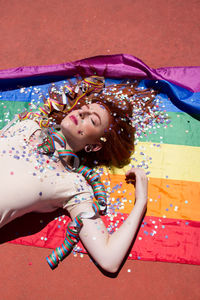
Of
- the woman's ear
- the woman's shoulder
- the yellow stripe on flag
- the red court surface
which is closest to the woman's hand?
the yellow stripe on flag

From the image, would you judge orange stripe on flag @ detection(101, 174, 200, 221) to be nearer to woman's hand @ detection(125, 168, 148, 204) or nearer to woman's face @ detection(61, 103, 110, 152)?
woman's hand @ detection(125, 168, 148, 204)

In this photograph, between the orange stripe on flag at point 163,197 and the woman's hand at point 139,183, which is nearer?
the woman's hand at point 139,183

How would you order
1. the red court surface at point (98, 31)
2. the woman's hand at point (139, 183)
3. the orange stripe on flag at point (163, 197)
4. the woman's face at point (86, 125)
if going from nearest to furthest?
the woman's face at point (86, 125)
the woman's hand at point (139, 183)
the orange stripe on flag at point (163, 197)
the red court surface at point (98, 31)

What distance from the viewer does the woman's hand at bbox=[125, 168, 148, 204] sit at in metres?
1.79

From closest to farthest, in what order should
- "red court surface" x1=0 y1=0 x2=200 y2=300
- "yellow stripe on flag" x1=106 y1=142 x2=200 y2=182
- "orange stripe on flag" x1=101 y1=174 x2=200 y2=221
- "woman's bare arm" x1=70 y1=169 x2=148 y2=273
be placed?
"woman's bare arm" x1=70 y1=169 x2=148 y2=273 < "orange stripe on flag" x1=101 y1=174 x2=200 y2=221 < "yellow stripe on flag" x1=106 y1=142 x2=200 y2=182 < "red court surface" x1=0 y1=0 x2=200 y2=300

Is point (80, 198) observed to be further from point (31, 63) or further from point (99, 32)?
point (99, 32)

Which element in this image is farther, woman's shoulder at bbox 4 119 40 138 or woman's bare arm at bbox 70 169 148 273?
woman's shoulder at bbox 4 119 40 138

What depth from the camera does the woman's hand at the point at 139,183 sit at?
1790 millimetres

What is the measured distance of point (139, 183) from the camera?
6.04 ft

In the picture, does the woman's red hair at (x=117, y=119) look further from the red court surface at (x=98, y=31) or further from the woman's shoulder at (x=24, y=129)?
the red court surface at (x=98, y=31)

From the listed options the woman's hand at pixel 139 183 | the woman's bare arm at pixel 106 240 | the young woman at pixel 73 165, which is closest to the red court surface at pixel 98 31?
the young woman at pixel 73 165

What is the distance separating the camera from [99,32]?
270 cm

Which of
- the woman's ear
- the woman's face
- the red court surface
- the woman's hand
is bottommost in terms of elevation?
the woman's hand

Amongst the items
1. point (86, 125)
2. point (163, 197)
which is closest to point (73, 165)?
point (86, 125)
